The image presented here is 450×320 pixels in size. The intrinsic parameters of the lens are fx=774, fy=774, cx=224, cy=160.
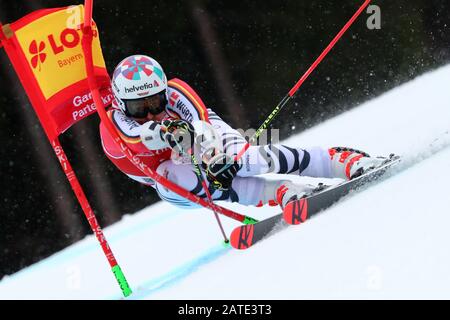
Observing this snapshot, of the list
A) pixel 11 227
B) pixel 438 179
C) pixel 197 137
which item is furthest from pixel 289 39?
pixel 438 179

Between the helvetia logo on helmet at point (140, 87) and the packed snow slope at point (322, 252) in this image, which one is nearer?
the packed snow slope at point (322, 252)

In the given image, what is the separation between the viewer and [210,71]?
8.30 m

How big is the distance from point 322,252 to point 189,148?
129 centimetres

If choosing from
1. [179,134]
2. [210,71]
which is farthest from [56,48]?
[210,71]

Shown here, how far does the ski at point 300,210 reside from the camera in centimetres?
430

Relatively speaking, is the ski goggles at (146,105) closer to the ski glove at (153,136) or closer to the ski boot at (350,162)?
the ski glove at (153,136)

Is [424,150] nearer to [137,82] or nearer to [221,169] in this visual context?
[221,169]

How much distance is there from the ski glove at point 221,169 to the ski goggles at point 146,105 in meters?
0.64

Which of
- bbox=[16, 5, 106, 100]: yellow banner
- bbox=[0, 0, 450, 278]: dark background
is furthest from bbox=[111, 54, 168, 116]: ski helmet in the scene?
bbox=[0, 0, 450, 278]: dark background

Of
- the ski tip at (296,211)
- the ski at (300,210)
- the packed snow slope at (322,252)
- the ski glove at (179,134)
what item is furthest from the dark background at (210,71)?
the ski tip at (296,211)

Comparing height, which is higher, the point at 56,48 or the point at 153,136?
the point at 56,48

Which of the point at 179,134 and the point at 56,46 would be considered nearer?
the point at 179,134

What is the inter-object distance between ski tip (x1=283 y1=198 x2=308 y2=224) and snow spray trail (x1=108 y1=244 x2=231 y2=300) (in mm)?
807

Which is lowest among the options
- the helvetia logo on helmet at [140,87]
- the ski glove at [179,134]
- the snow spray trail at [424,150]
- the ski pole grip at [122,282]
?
the ski pole grip at [122,282]
